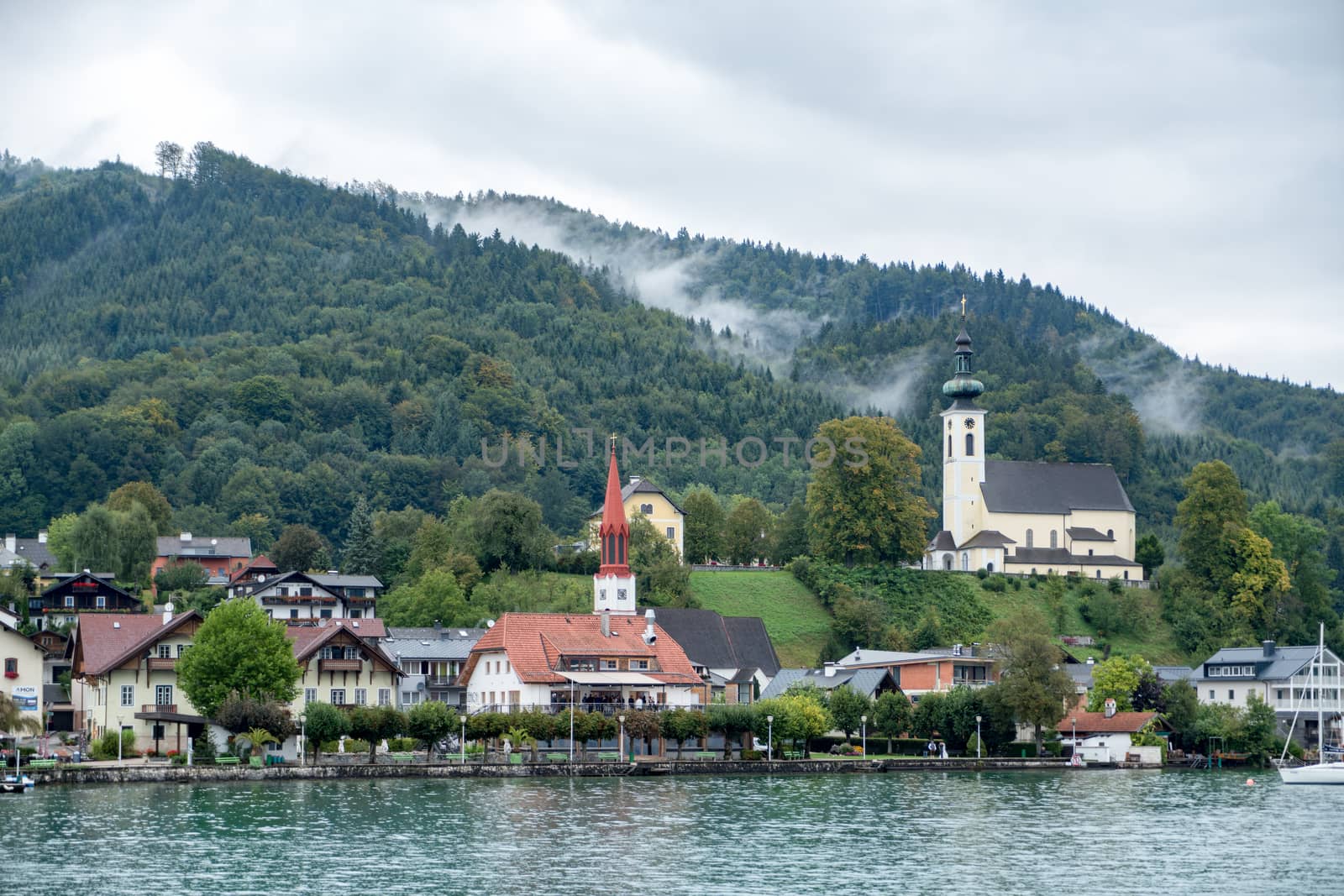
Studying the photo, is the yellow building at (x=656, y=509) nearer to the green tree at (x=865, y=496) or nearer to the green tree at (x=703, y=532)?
the green tree at (x=703, y=532)

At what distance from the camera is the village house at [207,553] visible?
142 meters

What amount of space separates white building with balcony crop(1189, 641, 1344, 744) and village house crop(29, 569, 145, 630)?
65326 mm

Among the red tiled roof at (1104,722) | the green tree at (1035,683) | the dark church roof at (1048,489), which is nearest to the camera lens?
the green tree at (1035,683)

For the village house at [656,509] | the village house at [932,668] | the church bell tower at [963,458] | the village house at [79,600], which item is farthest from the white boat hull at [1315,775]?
the village house at [79,600]

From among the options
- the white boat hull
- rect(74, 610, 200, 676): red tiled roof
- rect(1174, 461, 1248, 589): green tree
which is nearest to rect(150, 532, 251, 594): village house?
rect(74, 610, 200, 676): red tiled roof

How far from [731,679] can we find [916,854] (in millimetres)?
56301

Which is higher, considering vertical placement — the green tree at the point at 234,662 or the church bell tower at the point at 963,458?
the church bell tower at the point at 963,458

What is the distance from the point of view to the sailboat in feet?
295

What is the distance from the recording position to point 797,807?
7088 centimetres

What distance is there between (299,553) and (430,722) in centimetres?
5690

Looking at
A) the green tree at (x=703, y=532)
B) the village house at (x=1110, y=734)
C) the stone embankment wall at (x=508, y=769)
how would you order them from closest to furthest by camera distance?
the stone embankment wall at (x=508, y=769)
the village house at (x=1110, y=734)
the green tree at (x=703, y=532)

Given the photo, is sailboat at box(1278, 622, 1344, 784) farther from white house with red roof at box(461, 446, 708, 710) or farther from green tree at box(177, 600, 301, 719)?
green tree at box(177, 600, 301, 719)

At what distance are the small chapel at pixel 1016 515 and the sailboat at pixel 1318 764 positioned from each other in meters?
29.8

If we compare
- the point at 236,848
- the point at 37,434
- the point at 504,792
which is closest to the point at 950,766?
the point at 504,792
